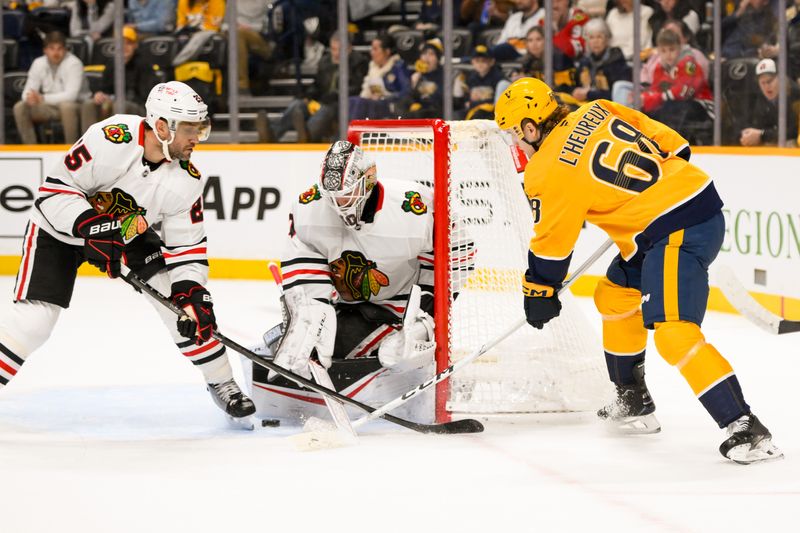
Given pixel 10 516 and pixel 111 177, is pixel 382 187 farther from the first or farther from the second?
pixel 10 516

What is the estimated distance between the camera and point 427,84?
25.0 ft

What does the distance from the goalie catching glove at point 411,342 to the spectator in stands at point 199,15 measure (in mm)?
4398

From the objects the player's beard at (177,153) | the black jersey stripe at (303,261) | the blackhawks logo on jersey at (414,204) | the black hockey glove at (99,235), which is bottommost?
the black jersey stripe at (303,261)

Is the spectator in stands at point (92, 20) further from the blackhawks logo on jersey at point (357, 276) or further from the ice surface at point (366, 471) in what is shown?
the blackhawks logo on jersey at point (357, 276)

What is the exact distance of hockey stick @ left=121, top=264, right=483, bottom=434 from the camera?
146 inches

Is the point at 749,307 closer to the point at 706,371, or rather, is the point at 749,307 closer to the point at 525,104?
the point at 706,371

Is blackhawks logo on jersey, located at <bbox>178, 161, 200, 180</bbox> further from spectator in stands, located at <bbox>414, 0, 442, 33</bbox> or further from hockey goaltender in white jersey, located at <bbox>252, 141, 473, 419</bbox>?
spectator in stands, located at <bbox>414, 0, 442, 33</bbox>

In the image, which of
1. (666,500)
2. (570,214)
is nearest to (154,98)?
(570,214)

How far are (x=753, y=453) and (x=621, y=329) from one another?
2.07ft

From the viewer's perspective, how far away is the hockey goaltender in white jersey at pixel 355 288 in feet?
12.1

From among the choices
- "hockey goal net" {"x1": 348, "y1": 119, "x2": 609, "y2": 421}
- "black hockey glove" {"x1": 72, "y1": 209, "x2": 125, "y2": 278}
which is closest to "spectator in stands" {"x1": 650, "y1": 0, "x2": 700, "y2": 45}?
"hockey goal net" {"x1": 348, "y1": 119, "x2": 609, "y2": 421}

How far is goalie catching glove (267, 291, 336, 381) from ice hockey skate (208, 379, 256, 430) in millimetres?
182

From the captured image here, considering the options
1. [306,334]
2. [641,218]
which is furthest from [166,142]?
[641,218]

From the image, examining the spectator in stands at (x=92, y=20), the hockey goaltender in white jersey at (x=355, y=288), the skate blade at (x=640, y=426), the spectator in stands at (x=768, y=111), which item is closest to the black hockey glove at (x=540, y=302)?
the hockey goaltender in white jersey at (x=355, y=288)
